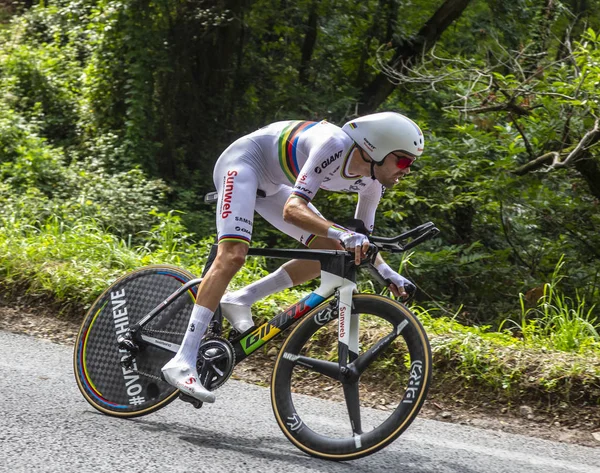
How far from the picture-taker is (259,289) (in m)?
4.29

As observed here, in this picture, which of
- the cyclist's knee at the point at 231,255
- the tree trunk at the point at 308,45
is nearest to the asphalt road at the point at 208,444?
the cyclist's knee at the point at 231,255

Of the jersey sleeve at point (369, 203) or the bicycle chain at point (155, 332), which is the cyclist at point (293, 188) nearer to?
the jersey sleeve at point (369, 203)

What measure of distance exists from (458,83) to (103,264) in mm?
4720

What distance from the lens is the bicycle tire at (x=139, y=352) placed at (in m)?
4.27

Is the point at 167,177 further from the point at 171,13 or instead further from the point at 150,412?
the point at 150,412

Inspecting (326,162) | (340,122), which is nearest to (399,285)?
(326,162)

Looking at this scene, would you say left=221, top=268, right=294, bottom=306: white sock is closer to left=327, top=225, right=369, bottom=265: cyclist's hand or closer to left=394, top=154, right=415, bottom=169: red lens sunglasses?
left=327, top=225, right=369, bottom=265: cyclist's hand

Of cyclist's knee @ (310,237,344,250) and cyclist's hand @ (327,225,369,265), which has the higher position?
cyclist's hand @ (327,225,369,265)

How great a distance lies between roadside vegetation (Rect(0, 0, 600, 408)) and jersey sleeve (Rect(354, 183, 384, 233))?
130 cm

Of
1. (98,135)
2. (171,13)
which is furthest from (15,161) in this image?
(171,13)

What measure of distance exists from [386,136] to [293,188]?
1.82ft

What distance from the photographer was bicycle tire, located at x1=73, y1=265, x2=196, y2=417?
4266 mm

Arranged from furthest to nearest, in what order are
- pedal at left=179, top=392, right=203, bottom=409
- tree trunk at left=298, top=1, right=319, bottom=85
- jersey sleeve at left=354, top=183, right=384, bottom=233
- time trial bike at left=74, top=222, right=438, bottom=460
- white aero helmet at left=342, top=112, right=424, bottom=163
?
tree trunk at left=298, top=1, right=319, bottom=85
jersey sleeve at left=354, top=183, right=384, bottom=233
pedal at left=179, top=392, right=203, bottom=409
white aero helmet at left=342, top=112, right=424, bottom=163
time trial bike at left=74, top=222, right=438, bottom=460

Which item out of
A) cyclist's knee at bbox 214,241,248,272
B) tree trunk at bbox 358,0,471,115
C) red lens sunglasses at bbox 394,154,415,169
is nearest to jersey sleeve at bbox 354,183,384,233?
red lens sunglasses at bbox 394,154,415,169
